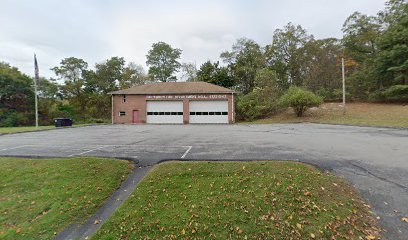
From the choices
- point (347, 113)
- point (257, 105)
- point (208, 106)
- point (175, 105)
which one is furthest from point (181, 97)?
point (347, 113)

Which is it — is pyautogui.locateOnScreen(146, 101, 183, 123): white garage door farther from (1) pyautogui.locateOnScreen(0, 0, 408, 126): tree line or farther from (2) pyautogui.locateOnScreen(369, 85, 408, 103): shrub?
(2) pyautogui.locateOnScreen(369, 85, 408, 103): shrub

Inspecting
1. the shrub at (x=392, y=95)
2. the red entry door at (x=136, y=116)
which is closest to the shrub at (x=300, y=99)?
the shrub at (x=392, y=95)

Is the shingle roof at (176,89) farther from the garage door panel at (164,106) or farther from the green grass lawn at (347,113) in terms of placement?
the green grass lawn at (347,113)

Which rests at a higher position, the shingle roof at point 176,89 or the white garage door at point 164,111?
the shingle roof at point 176,89

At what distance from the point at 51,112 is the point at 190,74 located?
27.6 meters

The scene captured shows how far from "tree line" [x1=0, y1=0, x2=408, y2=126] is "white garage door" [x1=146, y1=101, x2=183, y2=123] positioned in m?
8.78

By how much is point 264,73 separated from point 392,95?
16.5 metres

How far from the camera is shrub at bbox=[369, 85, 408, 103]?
2559 centimetres

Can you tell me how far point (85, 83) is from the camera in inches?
1604

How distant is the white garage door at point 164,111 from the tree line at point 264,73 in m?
8.78

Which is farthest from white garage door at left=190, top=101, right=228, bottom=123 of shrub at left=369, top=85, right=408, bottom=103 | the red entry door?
shrub at left=369, top=85, right=408, bottom=103

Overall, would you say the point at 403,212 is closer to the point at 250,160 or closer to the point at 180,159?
the point at 250,160

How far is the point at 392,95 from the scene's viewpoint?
26922mm

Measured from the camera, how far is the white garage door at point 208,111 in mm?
27561
